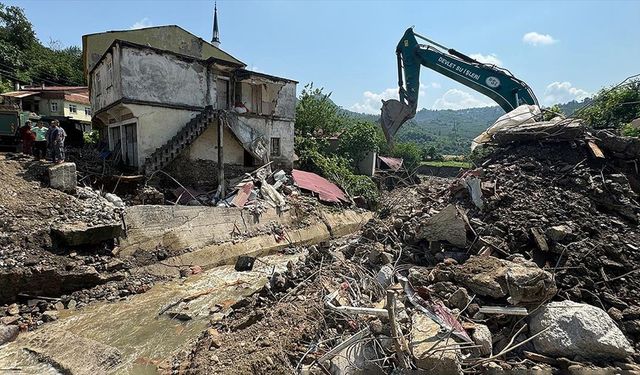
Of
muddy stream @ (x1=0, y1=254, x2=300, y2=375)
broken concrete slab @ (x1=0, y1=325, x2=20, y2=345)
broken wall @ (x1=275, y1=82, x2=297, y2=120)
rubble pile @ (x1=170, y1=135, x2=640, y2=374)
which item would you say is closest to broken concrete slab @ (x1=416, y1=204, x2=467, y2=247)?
rubble pile @ (x1=170, y1=135, x2=640, y2=374)

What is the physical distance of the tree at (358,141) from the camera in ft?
88.6

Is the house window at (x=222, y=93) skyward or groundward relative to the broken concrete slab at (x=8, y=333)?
skyward

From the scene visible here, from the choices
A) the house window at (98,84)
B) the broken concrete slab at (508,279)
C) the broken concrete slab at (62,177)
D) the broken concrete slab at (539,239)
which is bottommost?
the broken concrete slab at (508,279)

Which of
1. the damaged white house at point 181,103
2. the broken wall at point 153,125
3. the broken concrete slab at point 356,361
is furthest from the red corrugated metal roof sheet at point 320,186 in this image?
the broken concrete slab at point 356,361

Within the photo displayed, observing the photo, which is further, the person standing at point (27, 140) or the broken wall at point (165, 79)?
the broken wall at point (165, 79)

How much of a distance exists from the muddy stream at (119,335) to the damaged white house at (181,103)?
672 cm

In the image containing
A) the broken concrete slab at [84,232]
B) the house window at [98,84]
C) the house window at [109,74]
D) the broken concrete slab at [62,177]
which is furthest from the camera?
the house window at [98,84]

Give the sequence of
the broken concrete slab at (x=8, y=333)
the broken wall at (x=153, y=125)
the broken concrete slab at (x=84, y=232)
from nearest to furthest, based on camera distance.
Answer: the broken concrete slab at (x=8, y=333) → the broken concrete slab at (x=84, y=232) → the broken wall at (x=153, y=125)

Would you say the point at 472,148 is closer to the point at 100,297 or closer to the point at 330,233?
the point at 330,233

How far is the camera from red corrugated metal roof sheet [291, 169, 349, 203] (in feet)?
56.4

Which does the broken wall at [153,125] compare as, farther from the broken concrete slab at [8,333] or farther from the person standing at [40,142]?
the broken concrete slab at [8,333]

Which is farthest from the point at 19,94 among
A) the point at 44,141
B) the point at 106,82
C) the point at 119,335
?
the point at 119,335

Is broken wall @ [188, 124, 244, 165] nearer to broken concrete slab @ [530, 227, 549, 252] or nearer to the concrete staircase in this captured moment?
the concrete staircase

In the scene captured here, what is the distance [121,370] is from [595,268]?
7.33 m
